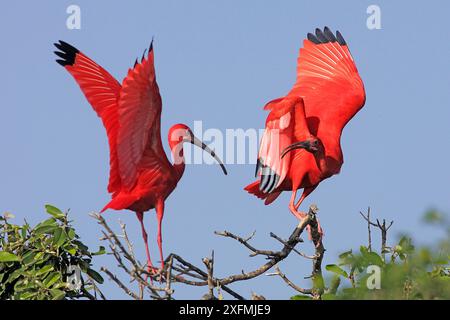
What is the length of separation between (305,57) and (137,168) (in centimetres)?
241

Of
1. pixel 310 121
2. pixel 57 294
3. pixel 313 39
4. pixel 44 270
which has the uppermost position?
pixel 313 39

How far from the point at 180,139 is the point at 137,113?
2.43 feet

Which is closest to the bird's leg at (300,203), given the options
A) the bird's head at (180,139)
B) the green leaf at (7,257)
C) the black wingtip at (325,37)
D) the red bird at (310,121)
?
the red bird at (310,121)

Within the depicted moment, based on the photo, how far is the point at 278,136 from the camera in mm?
8953

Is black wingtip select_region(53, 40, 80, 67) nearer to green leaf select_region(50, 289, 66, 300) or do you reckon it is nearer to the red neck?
the red neck

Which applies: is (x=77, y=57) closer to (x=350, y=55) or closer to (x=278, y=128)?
(x=278, y=128)

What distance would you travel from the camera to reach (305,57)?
10.4 m

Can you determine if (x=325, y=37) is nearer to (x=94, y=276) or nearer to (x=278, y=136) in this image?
(x=278, y=136)

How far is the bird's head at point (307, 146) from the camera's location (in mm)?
8766

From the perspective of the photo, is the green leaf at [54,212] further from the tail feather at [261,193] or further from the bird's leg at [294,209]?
the tail feather at [261,193]

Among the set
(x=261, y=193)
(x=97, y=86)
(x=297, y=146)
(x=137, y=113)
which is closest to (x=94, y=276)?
(x=137, y=113)
